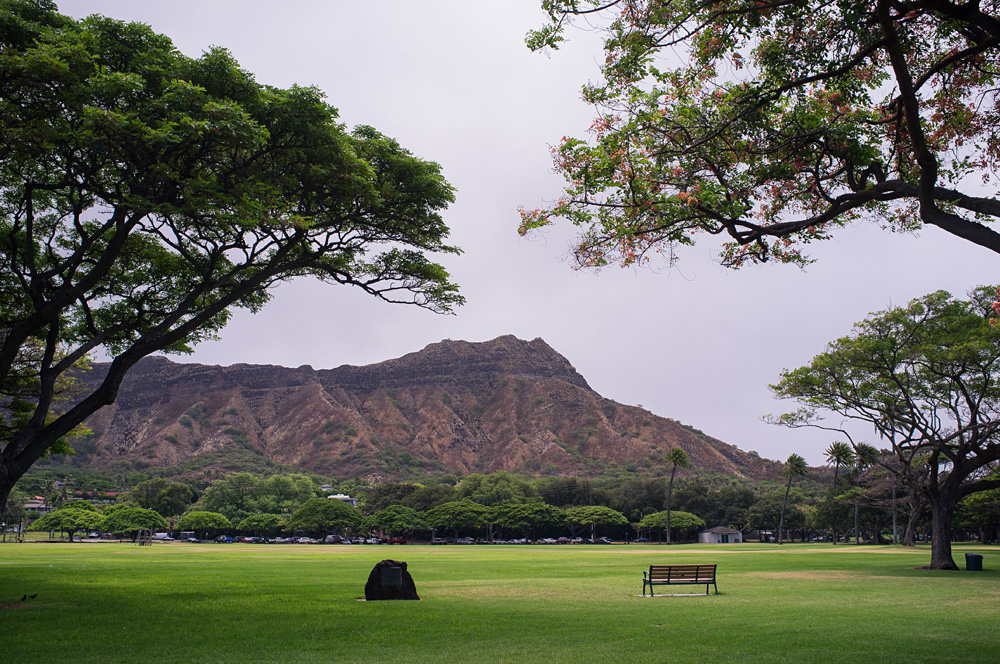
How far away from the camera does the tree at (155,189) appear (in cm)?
1178

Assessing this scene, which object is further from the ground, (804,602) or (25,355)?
(25,355)

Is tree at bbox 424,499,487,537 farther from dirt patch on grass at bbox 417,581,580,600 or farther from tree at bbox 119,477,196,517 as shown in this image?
dirt patch on grass at bbox 417,581,580,600

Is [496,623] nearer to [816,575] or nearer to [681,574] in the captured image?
[681,574]

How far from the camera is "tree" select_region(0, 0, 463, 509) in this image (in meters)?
11.8

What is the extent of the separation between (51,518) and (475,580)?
75.6 meters

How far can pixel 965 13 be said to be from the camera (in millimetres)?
7844

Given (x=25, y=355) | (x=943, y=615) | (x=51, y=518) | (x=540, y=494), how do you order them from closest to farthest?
(x=943, y=615)
(x=25, y=355)
(x=51, y=518)
(x=540, y=494)

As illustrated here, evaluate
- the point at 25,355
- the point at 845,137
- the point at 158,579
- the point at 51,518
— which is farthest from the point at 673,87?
the point at 51,518

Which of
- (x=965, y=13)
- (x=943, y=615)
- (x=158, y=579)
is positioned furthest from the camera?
(x=158, y=579)

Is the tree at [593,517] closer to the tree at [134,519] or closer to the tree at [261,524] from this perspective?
the tree at [261,524]

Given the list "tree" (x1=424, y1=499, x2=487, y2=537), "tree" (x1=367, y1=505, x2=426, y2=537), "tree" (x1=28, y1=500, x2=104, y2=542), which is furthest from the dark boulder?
"tree" (x1=28, y1=500, x2=104, y2=542)

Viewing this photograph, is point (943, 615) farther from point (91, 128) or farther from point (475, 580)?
point (91, 128)

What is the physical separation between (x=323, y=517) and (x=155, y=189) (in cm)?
7760

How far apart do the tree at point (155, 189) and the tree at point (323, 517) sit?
231 feet
